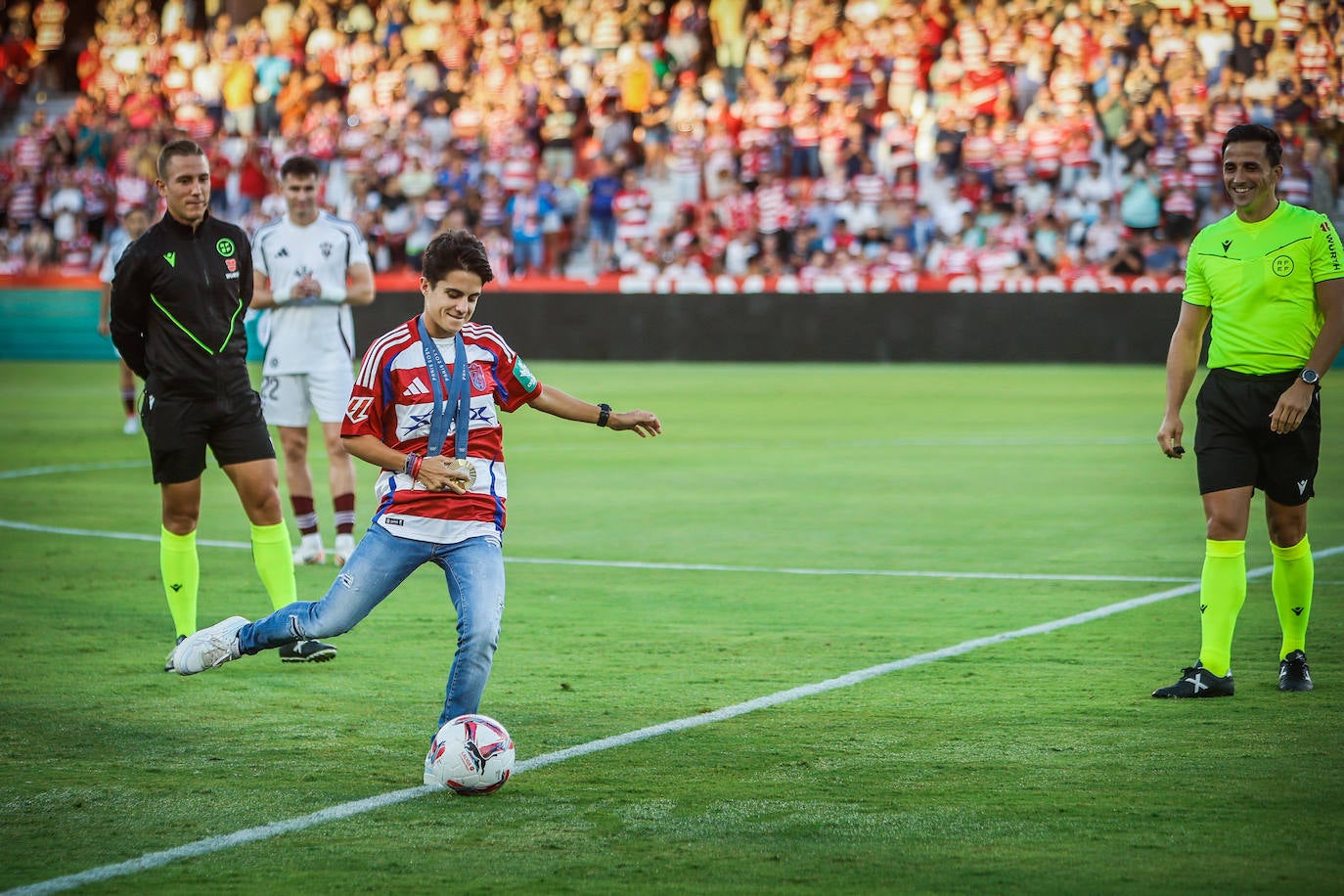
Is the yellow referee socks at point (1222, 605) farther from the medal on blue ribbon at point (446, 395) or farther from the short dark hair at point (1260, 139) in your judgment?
the medal on blue ribbon at point (446, 395)

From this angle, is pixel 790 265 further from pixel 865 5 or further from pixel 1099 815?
pixel 1099 815

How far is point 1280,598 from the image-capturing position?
7.48 m

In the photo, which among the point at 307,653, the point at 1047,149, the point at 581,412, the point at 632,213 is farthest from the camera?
the point at 632,213

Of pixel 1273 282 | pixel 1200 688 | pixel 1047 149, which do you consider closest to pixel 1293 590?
pixel 1200 688

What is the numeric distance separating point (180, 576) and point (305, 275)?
9.53ft

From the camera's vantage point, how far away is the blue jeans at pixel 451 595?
589 cm

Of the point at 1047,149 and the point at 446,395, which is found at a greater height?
Result: the point at 1047,149

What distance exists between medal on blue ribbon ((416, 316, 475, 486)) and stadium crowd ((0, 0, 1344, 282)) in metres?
22.3

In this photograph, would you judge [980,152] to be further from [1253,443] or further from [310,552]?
[1253,443]

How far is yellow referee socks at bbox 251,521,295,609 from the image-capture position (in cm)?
815

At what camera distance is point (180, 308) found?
7.81 metres

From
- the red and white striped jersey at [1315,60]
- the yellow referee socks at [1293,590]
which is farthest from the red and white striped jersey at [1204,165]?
the yellow referee socks at [1293,590]

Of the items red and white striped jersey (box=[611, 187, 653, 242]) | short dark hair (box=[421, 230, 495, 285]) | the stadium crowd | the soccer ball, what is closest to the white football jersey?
short dark hair (box=[421, 230, 495, 285])

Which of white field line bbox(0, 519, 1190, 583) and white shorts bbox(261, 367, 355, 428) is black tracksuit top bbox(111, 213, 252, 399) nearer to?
white shorts bbox(261, 367, 355, 428)
